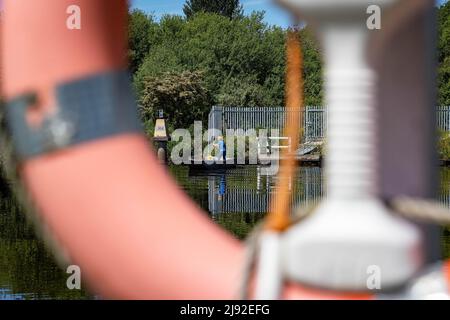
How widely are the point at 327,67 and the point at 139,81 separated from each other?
14074 millimetres

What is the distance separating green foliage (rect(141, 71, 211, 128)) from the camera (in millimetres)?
13992

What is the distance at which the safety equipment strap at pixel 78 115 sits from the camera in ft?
3.28

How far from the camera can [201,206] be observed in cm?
520

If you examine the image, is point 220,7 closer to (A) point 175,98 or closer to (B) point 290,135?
(A) point 175,98

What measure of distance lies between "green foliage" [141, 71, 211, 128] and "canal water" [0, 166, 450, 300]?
16.2ft

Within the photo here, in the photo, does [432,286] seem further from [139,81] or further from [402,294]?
[139,81]

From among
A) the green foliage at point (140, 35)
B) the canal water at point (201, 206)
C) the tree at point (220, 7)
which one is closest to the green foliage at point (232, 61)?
the green foliage at point (140, 35)

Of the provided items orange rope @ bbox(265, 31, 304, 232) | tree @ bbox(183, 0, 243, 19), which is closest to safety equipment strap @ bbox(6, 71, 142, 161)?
orange rope @ bbox(265, 31, 304, 232)

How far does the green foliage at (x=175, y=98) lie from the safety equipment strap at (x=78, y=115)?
1291 centimetres

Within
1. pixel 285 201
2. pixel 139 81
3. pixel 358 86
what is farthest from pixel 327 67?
pixel 139 81

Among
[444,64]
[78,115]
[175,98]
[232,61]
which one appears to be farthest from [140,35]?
[78,115]

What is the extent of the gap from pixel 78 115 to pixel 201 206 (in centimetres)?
421

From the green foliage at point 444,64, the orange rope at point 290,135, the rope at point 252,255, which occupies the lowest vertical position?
the rope at point 252,255

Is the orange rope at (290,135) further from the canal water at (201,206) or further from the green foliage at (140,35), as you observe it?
the green foliage at (140,35)
